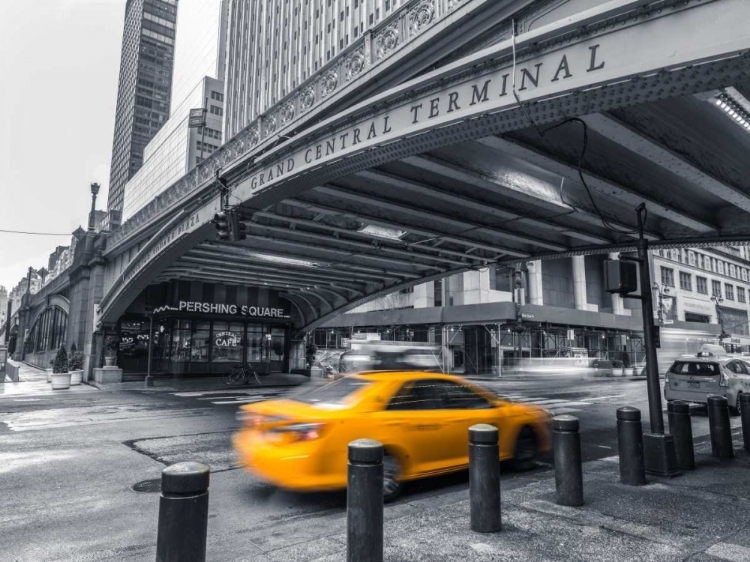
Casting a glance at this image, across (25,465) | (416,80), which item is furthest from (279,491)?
(416,80)

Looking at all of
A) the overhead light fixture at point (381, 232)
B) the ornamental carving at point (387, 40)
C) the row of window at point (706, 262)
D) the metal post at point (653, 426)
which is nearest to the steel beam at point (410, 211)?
the overhead light fixture at point (381, 232)

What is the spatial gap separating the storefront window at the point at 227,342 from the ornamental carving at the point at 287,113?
66.0 feet

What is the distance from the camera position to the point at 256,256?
2141cm

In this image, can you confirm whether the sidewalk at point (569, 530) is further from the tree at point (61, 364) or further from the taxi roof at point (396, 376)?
the tree at point (61, 364)

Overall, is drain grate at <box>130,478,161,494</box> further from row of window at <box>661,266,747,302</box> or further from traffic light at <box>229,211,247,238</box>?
row of window at <box>661,266,747,302</box>

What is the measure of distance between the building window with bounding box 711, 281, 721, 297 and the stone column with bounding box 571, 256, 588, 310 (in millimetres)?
31385

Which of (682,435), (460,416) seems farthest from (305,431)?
(682,435)

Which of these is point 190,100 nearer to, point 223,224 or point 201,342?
point 201,342

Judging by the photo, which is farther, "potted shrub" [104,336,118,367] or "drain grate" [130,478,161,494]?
"potted shrub" [104,336,118,367]

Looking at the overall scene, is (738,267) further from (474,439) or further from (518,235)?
(474,439)

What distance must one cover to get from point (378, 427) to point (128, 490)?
3276mm

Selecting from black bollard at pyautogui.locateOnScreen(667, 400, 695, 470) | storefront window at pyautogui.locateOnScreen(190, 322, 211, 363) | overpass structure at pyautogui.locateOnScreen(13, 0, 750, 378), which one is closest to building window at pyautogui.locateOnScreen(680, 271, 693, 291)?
overpass structure at pyautogui.locateOnScreen(13, 0, 750, 378)

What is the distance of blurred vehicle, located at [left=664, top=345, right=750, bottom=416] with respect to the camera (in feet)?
47.5

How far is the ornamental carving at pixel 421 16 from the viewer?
8.56 meters
